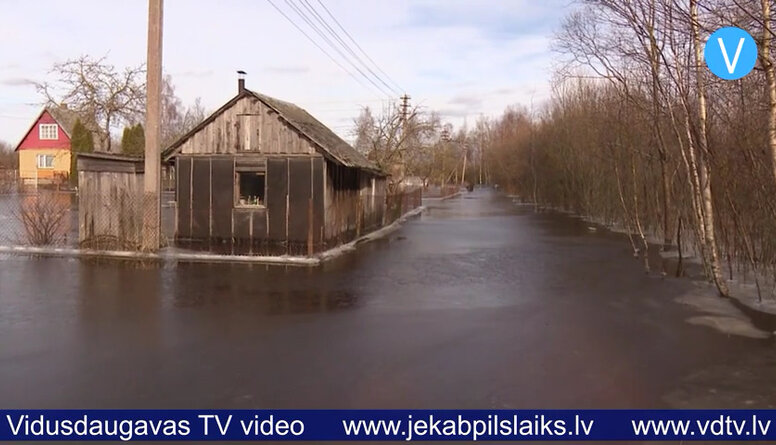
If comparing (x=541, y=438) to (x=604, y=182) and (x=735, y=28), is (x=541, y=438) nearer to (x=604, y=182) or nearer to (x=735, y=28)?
(x=735, y=28)

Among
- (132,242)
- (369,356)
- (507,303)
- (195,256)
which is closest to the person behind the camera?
(369,356)

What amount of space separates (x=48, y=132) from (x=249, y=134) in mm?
55604

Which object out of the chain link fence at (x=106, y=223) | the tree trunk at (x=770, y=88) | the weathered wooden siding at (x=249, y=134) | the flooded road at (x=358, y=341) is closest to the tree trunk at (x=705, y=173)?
the flooded road at (x=358, y=341)

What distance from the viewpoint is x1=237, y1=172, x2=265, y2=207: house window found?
55.2ft

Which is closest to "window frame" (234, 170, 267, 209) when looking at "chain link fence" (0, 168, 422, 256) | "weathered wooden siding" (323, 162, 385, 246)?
"chain link fence" (0, 168, 422, 256)

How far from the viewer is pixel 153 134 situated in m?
14.9

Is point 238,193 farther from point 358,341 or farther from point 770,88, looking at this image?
point 770,88

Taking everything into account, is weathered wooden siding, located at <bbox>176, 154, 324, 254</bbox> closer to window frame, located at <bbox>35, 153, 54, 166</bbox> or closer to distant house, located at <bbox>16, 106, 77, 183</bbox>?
distant house, located at <bbox>16, 106, 77, 183</bbox>

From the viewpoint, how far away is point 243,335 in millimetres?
7367

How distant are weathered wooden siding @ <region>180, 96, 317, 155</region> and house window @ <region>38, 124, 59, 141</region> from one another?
53.8 meters

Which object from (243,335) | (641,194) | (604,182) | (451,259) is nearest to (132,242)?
(451,259)

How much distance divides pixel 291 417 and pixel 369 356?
1775mm

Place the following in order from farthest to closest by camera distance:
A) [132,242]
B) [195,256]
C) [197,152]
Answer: [197,152], [132,242], [195,256]

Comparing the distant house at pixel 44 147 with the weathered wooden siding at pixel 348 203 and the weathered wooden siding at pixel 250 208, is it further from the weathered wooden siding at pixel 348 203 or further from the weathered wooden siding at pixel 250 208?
the weathered wooden siding at pixel 250 208
